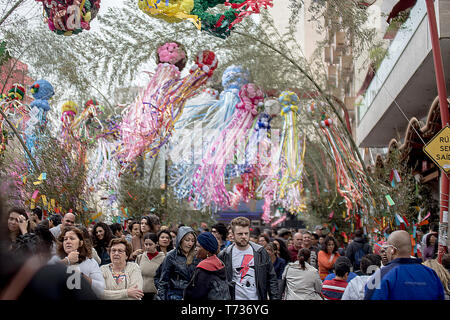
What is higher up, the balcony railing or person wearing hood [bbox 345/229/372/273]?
the balcony railing

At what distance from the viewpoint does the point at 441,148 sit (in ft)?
27.8

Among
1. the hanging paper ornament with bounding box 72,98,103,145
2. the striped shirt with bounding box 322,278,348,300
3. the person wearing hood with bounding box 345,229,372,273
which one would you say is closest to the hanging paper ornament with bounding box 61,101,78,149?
the hanging paper ornament with bounding box 72,98,103,145

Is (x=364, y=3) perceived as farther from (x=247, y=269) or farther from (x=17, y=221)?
(x=17, y=221)

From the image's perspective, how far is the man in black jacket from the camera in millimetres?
6316

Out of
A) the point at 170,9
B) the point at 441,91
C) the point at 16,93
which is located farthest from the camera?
the point at 16,93

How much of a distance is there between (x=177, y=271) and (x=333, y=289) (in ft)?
5.89

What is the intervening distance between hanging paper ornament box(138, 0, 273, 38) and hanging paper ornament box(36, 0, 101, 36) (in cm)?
91

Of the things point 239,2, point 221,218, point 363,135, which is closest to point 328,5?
point 239,2

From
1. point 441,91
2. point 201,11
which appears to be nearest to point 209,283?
point 441,91

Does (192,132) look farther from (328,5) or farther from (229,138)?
(328,5)

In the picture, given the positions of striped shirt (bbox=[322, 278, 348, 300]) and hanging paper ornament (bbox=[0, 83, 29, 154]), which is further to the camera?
hanging paper ornament (bbox=[0, 83, 29, 154])

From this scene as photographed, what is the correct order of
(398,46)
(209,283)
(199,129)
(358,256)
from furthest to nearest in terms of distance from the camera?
(199,129)
(398,46)
(358,256)
(209,283)

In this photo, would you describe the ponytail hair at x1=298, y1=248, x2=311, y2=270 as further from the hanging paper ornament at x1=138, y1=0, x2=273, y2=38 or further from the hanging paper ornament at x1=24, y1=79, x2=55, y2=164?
the hanging paper ornament at x1=24, y1=79, x2=55, y2=164

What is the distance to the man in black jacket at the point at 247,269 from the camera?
20.7 ft
